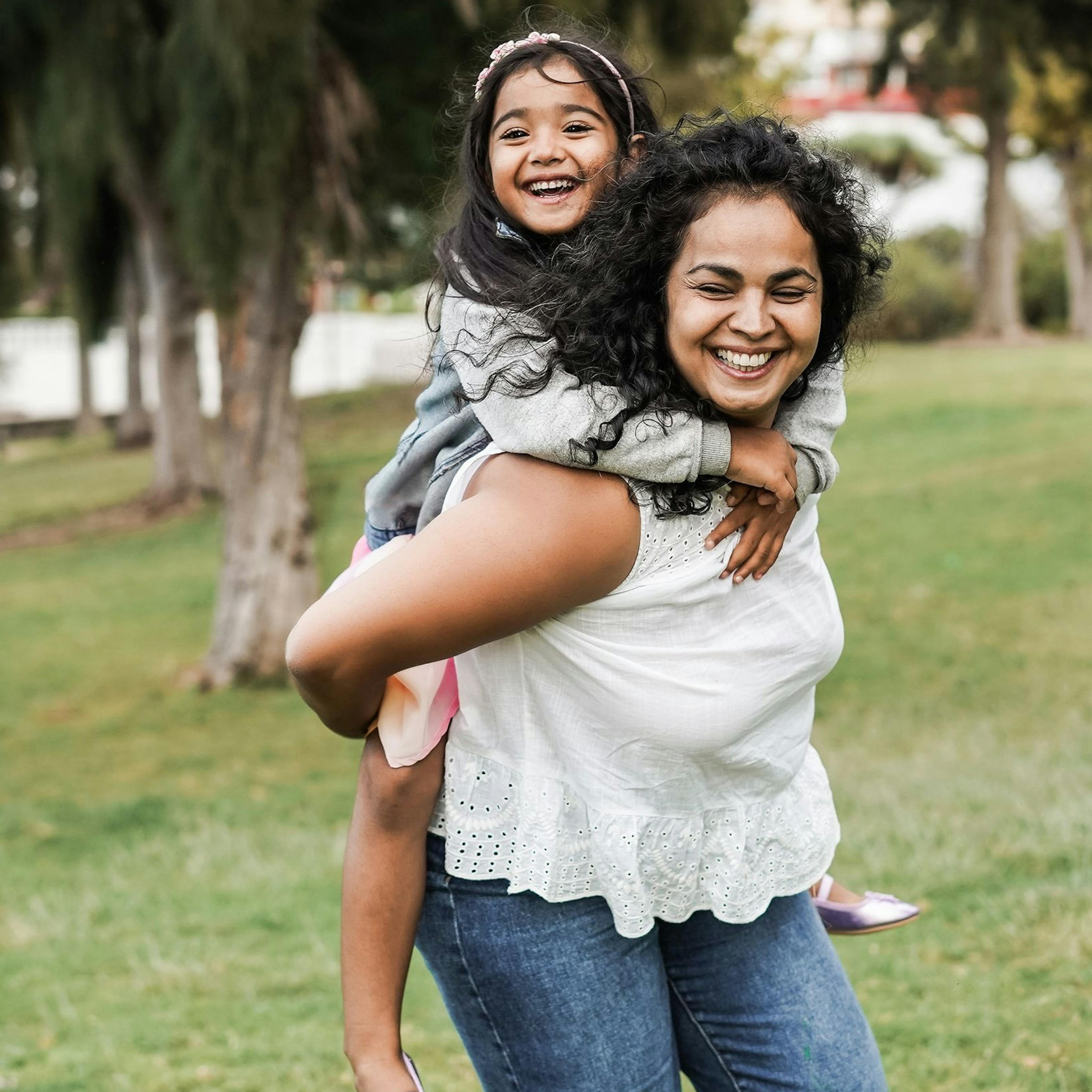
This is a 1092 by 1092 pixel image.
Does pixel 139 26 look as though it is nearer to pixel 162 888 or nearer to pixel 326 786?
pixel 326 786

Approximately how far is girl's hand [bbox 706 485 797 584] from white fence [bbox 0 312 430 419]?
2637 cm

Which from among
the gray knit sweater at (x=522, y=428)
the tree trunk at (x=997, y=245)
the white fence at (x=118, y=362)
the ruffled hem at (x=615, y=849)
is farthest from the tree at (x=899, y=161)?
the ruffled hem at (x=615, y=849)

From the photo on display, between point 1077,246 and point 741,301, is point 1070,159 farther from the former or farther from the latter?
point 741,301

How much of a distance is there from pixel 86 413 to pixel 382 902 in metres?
25.6

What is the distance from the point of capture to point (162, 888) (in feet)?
17.5

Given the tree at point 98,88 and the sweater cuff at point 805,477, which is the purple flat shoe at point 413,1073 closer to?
the sweater cuff at point 805,477

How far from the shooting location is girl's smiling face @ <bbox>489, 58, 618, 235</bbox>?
2209mm

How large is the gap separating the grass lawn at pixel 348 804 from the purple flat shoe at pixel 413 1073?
1.19 meters

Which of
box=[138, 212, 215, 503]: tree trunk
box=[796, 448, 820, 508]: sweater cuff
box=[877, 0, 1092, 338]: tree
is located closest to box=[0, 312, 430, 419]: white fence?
box=[877, 0, 1092, 338]: tree

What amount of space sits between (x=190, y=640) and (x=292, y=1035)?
266 inches

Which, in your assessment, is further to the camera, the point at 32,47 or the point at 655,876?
the point at 32,47

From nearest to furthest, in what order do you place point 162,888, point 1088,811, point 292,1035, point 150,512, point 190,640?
1. point 292,1035
2. point 1088,811
3. point 162,888
4. point 190,640
5. point 150,512

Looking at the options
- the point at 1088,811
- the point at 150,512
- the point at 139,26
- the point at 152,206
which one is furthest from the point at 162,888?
the point at 150,512

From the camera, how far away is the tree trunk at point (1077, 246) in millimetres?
26234
